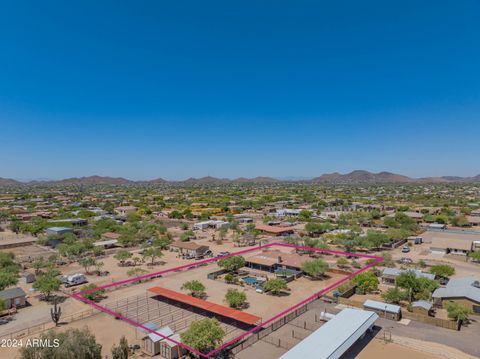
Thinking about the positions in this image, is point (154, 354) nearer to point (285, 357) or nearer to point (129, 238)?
point (285, 357)

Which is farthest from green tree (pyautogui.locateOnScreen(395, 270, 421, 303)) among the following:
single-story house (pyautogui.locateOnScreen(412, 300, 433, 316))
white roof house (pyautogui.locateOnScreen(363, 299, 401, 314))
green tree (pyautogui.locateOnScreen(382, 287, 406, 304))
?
white roof house (pyautogui.locateOnScreen(363, 299, 401, 314))

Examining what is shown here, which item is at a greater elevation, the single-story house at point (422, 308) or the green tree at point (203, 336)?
the green tree at point (203, 336)

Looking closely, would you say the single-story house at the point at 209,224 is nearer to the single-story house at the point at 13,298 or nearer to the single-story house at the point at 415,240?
the single-story house at the point at 415,240

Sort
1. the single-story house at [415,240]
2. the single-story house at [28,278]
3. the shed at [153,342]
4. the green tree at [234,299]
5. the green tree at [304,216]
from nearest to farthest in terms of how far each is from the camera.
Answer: the shed at [153,342] < the green tree at [234,299] < the single-story house at [28,278] < the single-story house at [415,240] < the green tree at [304,216]

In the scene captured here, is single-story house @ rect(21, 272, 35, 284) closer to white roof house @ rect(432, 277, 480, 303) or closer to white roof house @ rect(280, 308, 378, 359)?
white roof house @ rect(280, 308, 378, 359)

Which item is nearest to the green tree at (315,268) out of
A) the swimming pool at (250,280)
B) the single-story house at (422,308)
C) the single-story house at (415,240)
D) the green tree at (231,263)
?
the swimming pool at (250,280)

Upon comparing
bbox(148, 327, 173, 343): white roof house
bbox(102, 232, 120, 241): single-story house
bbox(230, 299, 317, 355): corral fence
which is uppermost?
bbox(148, 327, 173, 343): white roof house
